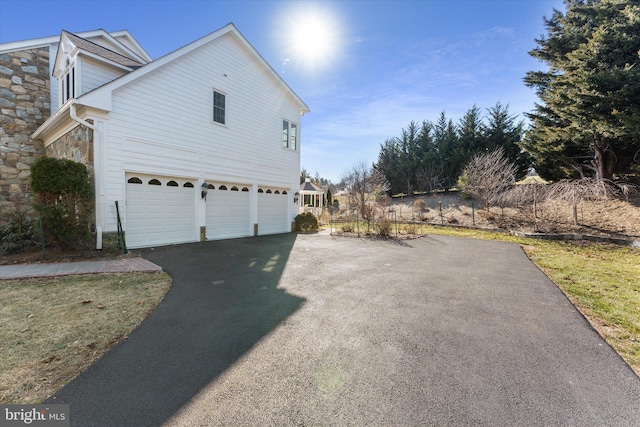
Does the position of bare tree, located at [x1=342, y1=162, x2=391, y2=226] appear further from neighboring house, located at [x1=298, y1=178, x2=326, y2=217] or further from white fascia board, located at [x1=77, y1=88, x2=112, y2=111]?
white fascia board, located at [x1=77, y1=88, x2=112, y2=111]

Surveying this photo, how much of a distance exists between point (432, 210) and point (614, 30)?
41.5 feet

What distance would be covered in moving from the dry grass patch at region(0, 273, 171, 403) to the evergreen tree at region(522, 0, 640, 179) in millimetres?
18661

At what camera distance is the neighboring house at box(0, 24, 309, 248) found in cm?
801

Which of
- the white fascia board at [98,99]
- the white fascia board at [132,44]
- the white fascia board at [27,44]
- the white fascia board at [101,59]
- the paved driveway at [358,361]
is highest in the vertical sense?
the white fascia board at [132,44]

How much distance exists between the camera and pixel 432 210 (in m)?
20.0

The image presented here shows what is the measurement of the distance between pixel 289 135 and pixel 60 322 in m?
12.7

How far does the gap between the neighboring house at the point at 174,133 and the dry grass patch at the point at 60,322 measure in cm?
347

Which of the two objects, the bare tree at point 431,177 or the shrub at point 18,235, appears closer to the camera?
the shrub at point 18,235

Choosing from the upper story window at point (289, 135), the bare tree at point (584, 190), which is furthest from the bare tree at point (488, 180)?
the upper story window at point (289, 135)

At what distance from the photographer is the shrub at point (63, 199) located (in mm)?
6887

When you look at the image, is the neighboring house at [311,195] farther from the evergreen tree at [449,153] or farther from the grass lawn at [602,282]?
the grass lawn at [602,282]

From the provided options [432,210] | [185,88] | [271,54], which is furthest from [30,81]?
[432,210]

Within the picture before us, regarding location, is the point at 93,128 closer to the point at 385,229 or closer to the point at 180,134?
the point at 180,134

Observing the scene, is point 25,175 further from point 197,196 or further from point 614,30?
point 614,30
